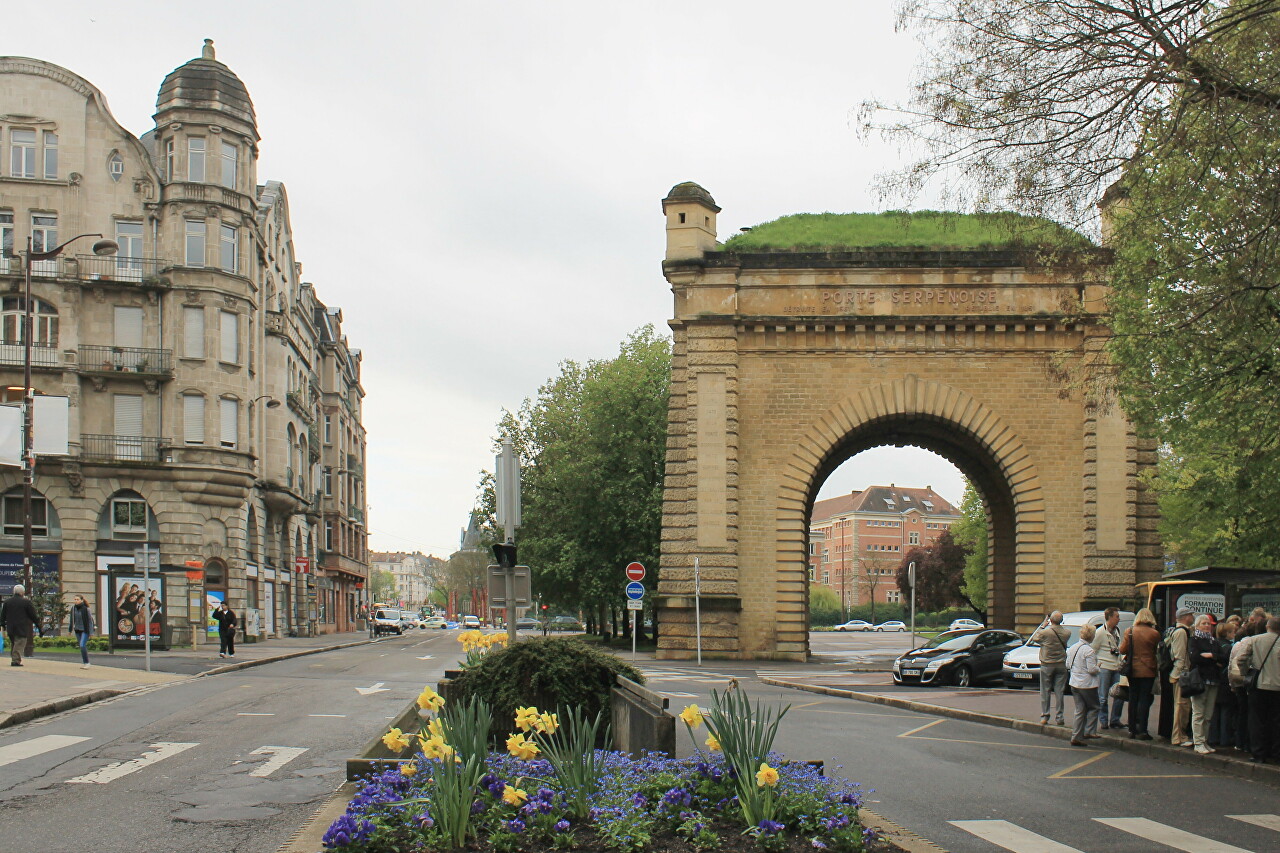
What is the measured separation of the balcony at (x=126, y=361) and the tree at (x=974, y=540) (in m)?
49.6

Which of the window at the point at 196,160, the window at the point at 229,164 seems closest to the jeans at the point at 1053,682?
the window at the point at 229,164

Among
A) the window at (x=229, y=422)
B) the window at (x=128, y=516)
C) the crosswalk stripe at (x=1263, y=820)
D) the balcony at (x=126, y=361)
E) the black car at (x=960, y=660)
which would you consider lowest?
the black car at (x=960, y=660)

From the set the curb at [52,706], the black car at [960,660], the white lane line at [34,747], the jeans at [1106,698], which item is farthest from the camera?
the black car at [960,660]

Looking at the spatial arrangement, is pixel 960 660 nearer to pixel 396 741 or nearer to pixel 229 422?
pixel 396 741

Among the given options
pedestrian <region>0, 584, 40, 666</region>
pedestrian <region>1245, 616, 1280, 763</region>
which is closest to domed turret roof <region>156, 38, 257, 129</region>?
pedestrian <region>0, 584, 40, 666</region>

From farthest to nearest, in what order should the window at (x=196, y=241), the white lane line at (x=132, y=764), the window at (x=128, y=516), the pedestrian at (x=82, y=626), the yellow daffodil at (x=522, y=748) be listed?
the window at (x=196, y=241), the window at (x=128, y=516), the pedestrian at (x=82, y=626), the white lane line at (x=132, y=764), the yellow daffodil at (x=522, y=748)

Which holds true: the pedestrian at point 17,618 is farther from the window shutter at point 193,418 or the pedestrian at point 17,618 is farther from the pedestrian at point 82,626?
the window shutter at point 193,418

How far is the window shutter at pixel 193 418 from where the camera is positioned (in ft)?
144

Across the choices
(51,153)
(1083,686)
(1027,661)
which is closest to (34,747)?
(1083,686)

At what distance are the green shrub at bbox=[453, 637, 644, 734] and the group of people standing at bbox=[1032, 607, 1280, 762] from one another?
7.30 m

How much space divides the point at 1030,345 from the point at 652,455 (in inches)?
776

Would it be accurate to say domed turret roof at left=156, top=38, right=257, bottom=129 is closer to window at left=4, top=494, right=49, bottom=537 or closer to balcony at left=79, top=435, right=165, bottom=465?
balcony at left=79, top=435, right=165, bottom=465

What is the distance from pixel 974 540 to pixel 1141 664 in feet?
224

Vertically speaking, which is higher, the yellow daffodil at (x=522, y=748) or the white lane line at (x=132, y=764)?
the yellow daffodil at (x=522, y=748)
